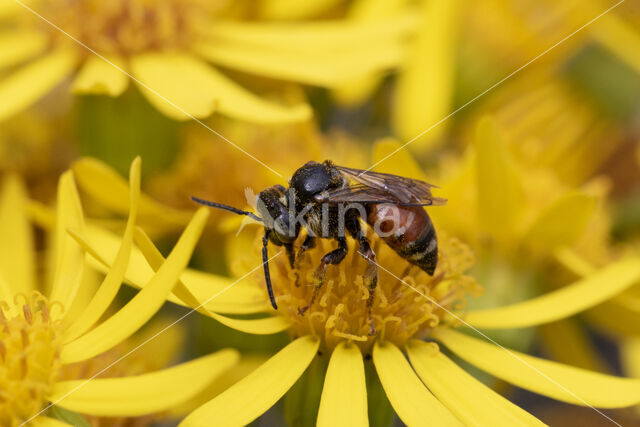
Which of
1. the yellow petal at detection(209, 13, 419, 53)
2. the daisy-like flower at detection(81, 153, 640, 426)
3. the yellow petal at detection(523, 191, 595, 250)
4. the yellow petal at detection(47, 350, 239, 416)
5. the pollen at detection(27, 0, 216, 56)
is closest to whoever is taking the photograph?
the yellow petal at detection(47, 350, 239, 416)

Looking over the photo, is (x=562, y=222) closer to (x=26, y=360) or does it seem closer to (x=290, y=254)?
(x=290, y=254)

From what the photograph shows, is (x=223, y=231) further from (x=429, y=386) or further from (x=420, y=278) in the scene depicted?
(x=429, y=386)

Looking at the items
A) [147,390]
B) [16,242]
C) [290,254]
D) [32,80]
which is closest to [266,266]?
[290,254]

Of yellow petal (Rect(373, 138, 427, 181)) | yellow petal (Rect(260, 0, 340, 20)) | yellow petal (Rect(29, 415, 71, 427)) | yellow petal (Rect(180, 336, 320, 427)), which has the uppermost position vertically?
yellow petal (Rect(260, 0, 340, 20))

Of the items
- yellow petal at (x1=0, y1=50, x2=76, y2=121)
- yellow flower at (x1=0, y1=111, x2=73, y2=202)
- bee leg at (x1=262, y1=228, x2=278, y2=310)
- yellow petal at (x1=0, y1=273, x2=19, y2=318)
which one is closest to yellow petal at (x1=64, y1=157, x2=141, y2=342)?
yellow petal at (x1=0, y1=273, x2=19, y2=318)

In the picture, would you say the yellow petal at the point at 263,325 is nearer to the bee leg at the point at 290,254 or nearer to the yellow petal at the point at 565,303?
the bee leg at the point at 290,254

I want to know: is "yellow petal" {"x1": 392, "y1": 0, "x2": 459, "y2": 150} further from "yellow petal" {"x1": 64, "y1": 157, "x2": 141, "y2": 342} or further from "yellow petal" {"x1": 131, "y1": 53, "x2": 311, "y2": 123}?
"yellow petal" {"x1": 64, "y1": 157, "x2": 141, "y2": 342}

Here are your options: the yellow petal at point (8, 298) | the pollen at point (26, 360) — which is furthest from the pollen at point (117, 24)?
the pollen at point (26, 360)
